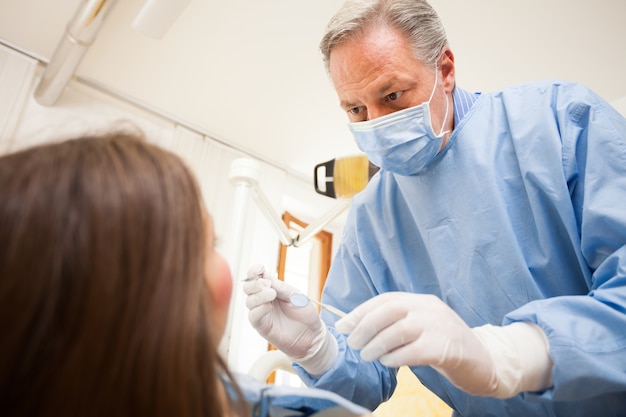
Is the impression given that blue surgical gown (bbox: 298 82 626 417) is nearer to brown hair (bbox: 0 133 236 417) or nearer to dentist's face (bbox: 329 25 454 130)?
dentist's face (bbox: 329 25 454 130)

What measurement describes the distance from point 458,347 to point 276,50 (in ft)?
8.04

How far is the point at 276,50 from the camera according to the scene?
2820mm

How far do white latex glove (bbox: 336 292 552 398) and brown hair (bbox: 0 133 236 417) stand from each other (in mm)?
379

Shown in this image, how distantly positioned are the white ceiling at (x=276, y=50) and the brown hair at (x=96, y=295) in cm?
226

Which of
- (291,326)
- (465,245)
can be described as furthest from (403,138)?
(291,326)

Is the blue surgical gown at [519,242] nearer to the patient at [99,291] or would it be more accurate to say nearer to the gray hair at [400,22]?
the gray hair at [400,22]

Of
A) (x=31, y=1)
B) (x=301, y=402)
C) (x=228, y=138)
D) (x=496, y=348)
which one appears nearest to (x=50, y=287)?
(x=301, y=402)

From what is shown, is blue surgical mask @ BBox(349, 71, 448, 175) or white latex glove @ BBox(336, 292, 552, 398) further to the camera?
blue surgical mask @ BBox(349, 71, 448, 175)

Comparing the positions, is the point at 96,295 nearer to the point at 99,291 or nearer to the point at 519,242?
the point at 99,291

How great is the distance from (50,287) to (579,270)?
104cm

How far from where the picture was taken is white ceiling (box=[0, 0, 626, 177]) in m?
2.53

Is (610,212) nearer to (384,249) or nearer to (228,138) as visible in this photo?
(384,249)

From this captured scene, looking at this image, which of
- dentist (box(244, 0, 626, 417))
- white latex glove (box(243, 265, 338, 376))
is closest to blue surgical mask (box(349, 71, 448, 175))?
dentist (box(244, 0, 626, 417))

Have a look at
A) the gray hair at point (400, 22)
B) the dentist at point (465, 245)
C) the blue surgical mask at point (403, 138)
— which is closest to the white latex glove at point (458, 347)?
the dentist at point (465, 245)
